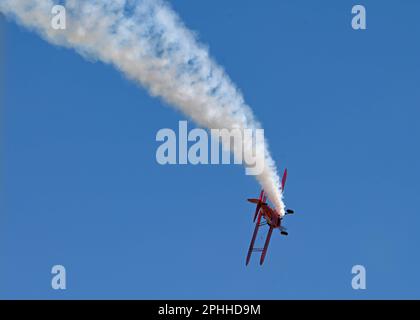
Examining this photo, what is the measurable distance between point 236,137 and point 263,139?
1.37 meters
